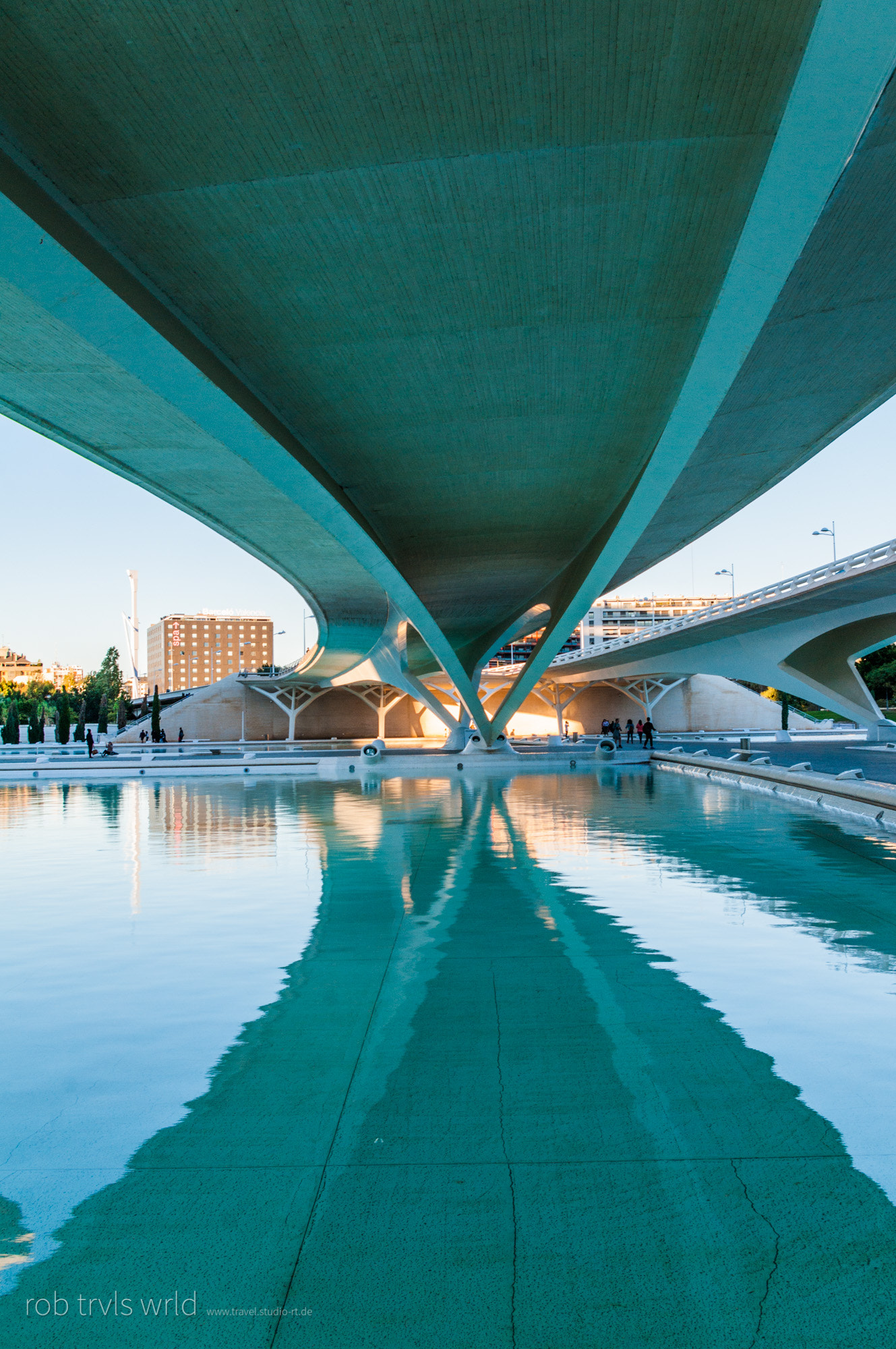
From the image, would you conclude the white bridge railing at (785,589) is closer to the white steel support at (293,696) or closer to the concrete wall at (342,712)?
the concrete wall at (342,712)

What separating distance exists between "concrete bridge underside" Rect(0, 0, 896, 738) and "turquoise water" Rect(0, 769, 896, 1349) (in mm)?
4426

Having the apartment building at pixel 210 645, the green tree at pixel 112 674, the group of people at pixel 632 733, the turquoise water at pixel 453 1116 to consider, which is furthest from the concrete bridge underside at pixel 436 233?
the apartment building at pixel 210 645

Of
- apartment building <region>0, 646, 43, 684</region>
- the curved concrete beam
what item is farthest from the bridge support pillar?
apartment building <region>0, 646, 43, 684</region>

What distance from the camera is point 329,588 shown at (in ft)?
80.8

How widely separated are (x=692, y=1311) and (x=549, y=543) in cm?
1762

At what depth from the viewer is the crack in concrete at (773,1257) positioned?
2.34 meters

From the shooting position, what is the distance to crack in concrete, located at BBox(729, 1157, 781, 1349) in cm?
234

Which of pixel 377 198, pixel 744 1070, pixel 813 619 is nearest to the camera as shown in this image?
pixel 744 1070

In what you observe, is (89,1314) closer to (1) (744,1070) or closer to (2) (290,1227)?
(2) (290,1227)

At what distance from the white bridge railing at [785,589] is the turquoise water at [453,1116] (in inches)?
822

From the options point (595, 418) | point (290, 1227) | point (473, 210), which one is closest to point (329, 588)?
point (595, 418)

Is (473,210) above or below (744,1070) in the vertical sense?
above

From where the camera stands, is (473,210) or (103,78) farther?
(473,210)

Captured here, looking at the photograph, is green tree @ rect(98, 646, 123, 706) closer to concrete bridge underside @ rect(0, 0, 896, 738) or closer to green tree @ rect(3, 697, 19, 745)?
→ green tree @ rect(3, 697, 19, 745)
